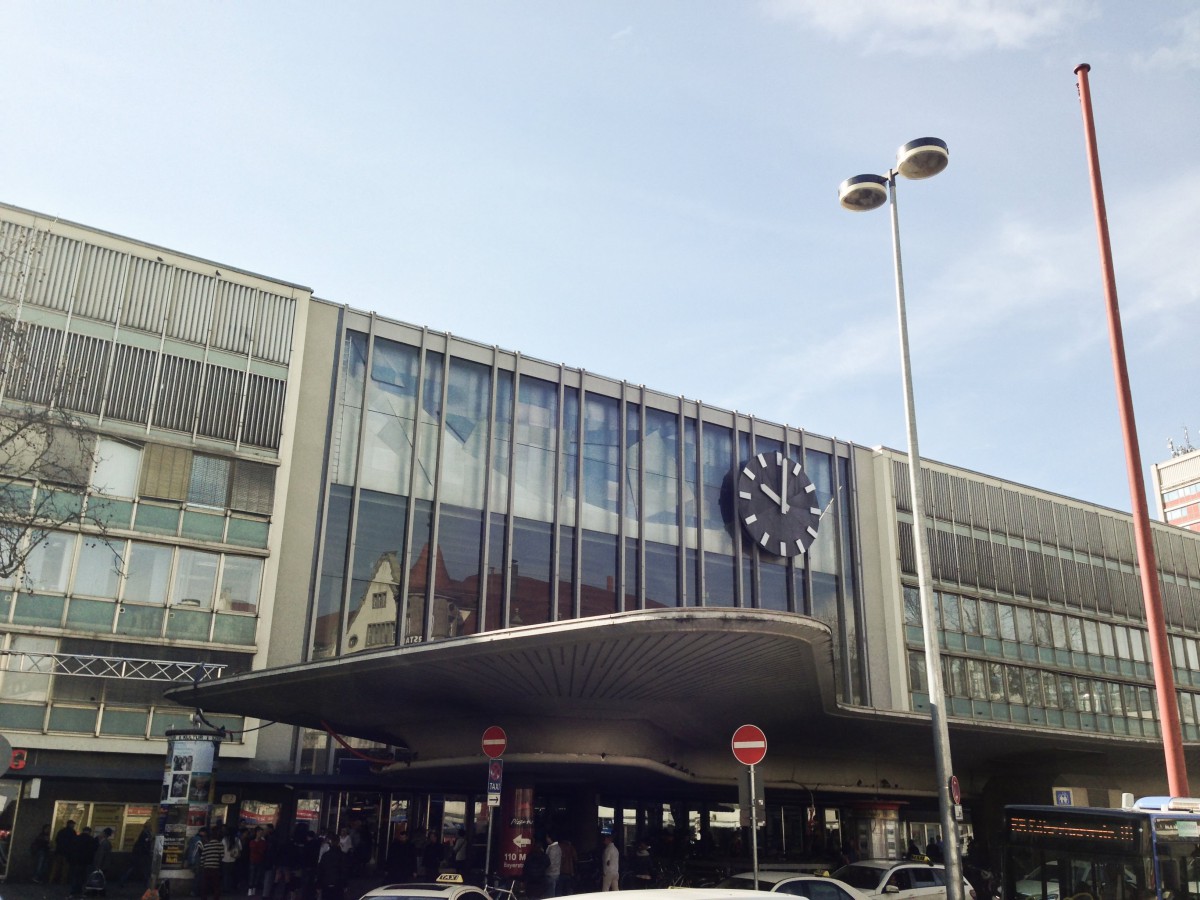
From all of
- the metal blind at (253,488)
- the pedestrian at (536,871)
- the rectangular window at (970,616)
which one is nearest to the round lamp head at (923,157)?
the pedestrian at (536,871)

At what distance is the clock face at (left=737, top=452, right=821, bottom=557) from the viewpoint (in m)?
38.3

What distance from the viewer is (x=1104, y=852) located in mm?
12922

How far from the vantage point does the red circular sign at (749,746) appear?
1445cm

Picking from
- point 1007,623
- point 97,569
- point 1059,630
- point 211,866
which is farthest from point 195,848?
point 1059,630

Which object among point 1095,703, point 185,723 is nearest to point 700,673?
point 185,723

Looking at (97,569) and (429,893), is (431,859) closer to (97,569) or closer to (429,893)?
(97,569)

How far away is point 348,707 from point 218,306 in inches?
511

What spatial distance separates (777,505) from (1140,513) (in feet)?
77.6

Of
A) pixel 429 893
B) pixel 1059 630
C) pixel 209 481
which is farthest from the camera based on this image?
pixel 1059 630

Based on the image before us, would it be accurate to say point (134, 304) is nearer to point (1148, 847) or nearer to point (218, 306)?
point (218, 306)

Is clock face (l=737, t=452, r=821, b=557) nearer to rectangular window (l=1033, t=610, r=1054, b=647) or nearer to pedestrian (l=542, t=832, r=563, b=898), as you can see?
rectangular window (l=1033, t=610, r=1054, b=647)

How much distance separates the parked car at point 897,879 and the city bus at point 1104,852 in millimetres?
4021

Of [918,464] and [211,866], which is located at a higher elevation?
[918,464]

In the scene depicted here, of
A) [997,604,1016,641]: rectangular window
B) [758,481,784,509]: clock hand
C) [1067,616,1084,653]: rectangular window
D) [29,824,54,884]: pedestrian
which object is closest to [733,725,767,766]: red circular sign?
[29,824,54,884]: pedestrian
